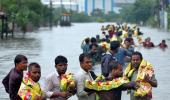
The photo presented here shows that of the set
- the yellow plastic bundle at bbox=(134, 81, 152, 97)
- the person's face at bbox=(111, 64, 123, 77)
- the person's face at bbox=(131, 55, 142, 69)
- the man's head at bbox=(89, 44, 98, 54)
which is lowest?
the man's head at bbox=(89, 44, 98, 54)

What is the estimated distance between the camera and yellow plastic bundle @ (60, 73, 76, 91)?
24.1ft

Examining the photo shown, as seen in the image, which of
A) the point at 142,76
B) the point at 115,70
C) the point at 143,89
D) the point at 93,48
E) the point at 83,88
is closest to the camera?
the point at 83,88

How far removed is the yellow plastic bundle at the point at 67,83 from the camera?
7.36 m

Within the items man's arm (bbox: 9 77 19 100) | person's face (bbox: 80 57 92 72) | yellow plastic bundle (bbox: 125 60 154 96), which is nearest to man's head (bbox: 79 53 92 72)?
person's face (bbox: 80 57 92 72)

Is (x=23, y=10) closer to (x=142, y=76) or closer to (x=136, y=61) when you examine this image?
(x=136, y=61)

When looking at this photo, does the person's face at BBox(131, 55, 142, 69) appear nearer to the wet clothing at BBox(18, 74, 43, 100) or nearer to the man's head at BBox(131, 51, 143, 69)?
the man's head at BBox(131, 51, 143, 69)

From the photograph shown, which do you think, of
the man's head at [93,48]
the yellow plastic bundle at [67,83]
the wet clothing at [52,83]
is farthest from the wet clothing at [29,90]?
the man's head at [93,48]

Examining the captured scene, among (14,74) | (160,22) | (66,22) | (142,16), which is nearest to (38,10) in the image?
(160,22)

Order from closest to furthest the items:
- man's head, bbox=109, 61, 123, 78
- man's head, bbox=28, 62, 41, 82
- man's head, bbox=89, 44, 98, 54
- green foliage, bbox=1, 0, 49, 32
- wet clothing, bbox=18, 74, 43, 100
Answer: wet clothing, bbox=18, 74, 43, 100, man's head, bbox=28, 62, 41, 82, man's head, bbox=109, 61, 123, 78, man's head, bbox=89, 44, 98, 54, green foliage, bbox=1, 0, 49, 32

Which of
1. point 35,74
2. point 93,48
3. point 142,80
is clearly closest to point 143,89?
point 142,80

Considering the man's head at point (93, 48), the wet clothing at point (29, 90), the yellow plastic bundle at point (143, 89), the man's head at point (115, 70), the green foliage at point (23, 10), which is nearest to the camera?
the wet clothing at point (29, 90)

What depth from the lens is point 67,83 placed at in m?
7.38

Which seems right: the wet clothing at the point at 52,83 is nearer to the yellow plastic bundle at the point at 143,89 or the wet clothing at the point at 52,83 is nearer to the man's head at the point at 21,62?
the man's head at the point at 21,62

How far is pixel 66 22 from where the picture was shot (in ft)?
401
